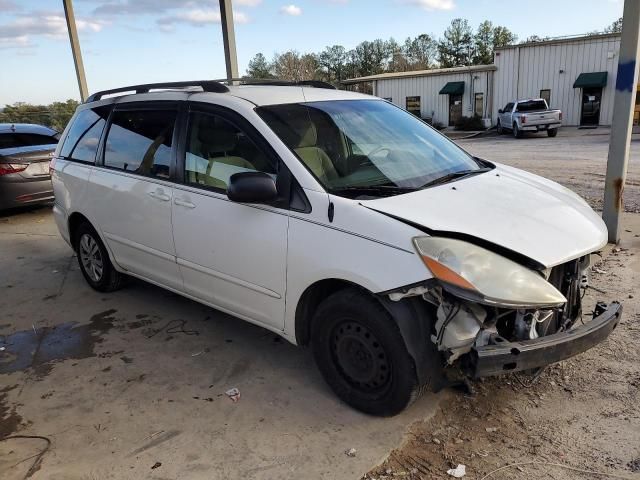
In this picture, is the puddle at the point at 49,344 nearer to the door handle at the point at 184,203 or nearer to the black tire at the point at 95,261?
the black tire at the point at 95,261

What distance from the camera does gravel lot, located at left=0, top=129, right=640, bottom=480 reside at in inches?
107

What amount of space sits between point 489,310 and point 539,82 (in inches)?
1260

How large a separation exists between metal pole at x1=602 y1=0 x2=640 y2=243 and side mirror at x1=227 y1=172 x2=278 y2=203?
466 centimetres

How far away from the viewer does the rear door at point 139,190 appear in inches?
157

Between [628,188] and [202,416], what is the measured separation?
30.3ft

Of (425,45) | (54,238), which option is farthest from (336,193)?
(425,45)

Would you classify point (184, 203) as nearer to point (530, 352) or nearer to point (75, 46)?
point (530, 352)

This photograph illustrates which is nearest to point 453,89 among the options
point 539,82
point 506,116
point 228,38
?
point 539,82

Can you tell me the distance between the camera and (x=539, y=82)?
101 feet

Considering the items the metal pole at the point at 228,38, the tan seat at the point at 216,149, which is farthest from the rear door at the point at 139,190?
the metal pole at the point at 228,38

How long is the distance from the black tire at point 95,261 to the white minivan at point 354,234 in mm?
592

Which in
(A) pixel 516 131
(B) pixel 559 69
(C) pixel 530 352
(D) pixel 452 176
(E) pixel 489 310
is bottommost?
(A) pixel 516 131

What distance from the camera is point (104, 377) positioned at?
12.1ft

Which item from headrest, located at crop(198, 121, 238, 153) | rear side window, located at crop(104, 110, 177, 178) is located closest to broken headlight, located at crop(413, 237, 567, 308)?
headrest, located at crop(198, 121, 238, 153)
